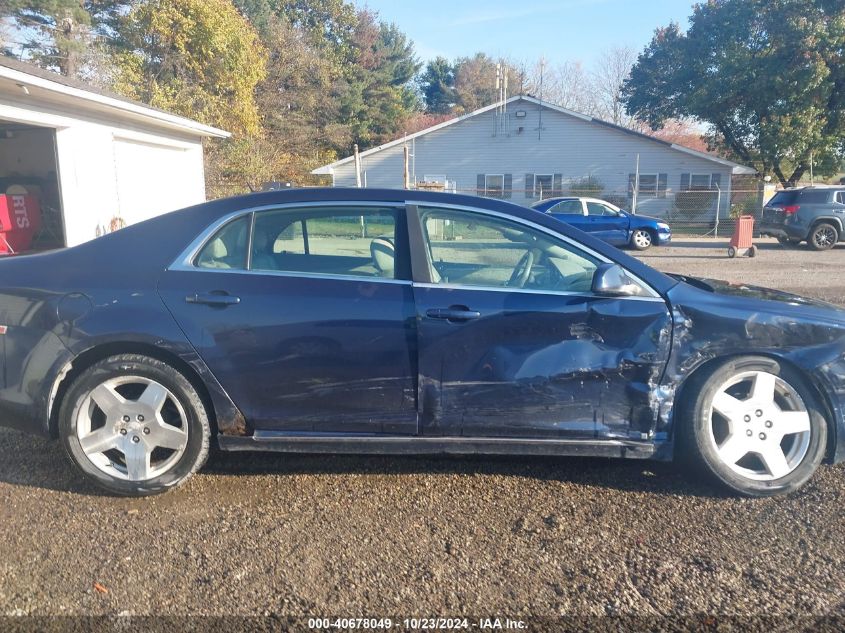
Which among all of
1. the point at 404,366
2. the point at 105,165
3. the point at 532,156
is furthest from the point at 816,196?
the point at 404,366

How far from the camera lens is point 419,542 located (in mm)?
3025

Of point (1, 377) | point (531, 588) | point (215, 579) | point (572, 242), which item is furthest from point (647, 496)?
point (1, 377)

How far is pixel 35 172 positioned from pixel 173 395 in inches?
622

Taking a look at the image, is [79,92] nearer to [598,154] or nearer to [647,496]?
[647,496]

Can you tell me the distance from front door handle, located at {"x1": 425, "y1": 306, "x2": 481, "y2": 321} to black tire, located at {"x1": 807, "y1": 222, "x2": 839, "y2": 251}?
18.3 meters

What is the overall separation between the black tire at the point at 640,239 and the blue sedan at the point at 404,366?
16888mm

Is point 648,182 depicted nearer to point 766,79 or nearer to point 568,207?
point 766,79

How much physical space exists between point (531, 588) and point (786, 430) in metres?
1.70

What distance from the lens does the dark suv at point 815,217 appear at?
18094 millimetres

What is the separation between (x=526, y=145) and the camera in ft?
105

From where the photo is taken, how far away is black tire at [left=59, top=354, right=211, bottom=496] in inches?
132

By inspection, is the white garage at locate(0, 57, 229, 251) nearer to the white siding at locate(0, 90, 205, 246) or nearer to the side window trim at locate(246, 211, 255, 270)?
the white siding at locate(0, 90, 205, 246)

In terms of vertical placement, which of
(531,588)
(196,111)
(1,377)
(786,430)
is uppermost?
(196,111)

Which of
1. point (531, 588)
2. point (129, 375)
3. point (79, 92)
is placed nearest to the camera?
point (531, 588)
